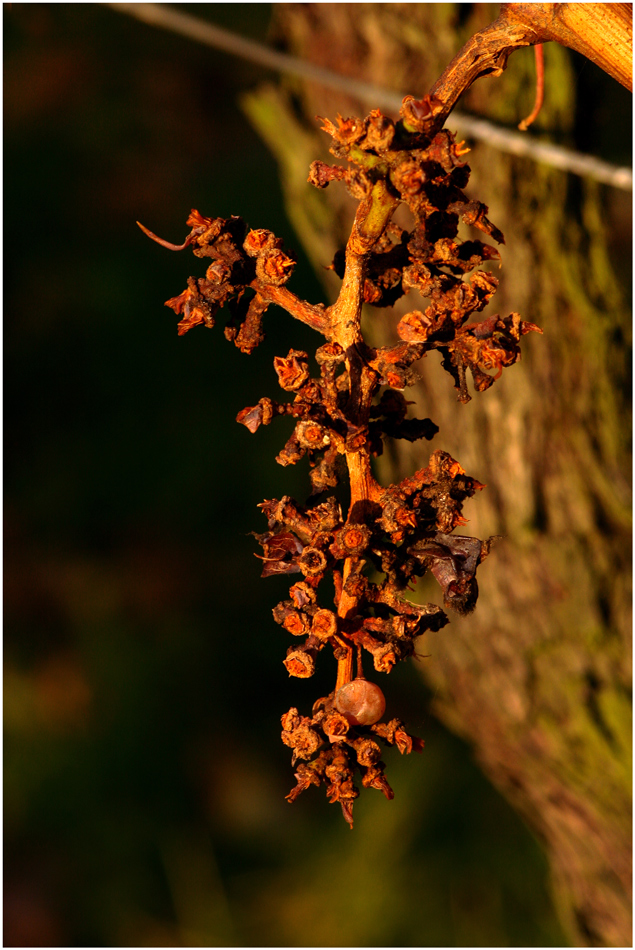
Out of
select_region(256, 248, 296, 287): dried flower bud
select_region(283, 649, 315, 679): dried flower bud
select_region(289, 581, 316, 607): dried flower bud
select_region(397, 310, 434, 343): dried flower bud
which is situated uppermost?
select_region(256, 248, 296, 287): dried flower bud

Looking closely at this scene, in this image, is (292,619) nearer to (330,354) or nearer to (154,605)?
(330,354)

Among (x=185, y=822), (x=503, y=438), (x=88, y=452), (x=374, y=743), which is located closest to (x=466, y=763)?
(x=185, y=822)

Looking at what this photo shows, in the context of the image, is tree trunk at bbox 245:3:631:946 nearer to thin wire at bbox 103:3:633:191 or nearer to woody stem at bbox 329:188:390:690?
thin wire at bbox 103:3:633:191

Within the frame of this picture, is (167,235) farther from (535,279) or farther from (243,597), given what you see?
(535,279)

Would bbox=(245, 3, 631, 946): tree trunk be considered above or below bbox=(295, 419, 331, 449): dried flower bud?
above

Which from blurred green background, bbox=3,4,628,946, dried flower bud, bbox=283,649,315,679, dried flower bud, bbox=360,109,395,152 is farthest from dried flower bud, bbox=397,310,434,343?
blurred green background, bbox=3,4,628,946

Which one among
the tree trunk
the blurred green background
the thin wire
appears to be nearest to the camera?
the thin wire

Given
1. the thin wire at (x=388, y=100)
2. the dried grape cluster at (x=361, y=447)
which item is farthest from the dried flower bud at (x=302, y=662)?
the thin wire at (x=388, y=100)
